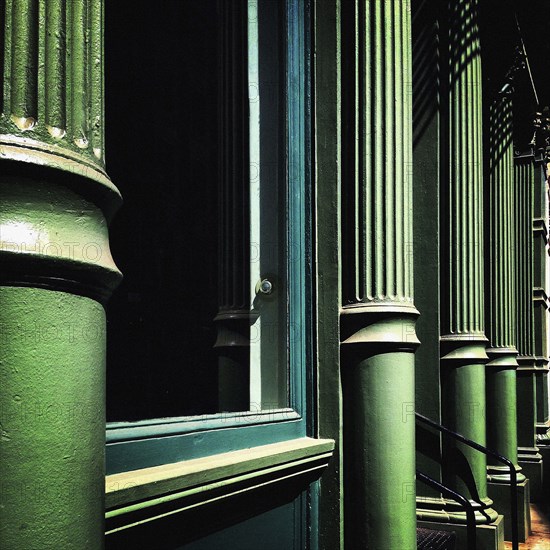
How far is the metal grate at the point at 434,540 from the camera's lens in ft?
14.4

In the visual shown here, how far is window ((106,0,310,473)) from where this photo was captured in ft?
9.80

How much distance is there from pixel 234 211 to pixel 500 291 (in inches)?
187

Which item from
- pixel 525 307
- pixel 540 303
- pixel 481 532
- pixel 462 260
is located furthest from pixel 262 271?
pixel 540 303

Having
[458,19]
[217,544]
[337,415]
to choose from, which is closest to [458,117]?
[458,19]

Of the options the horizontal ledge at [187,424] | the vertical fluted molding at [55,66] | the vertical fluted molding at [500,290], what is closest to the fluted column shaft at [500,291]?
the vertical fluted molding at [500,290]

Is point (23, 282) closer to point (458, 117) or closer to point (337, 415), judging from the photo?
point (337, 415)

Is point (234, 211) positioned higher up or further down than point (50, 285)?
higher up

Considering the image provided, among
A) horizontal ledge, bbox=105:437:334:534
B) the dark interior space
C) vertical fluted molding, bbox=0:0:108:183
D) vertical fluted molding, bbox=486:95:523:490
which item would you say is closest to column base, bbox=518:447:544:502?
vertical fluted molding, bbox=486:95:523:490

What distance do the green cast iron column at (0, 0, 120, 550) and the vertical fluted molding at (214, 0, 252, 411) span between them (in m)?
1.97

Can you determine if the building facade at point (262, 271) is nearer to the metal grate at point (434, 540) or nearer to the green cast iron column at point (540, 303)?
the metal grate at point (434, 540)

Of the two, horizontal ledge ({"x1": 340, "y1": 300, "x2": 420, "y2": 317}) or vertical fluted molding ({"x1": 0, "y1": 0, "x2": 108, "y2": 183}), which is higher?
vertical fluted molding ({"x1": 0, "y1": 0, "x2": 108, "y2": 183})

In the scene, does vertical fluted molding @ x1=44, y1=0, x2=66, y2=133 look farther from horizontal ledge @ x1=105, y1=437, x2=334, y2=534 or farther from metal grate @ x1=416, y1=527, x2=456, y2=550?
metal grate @ x1=416, y1=527, x2=456, y2=550

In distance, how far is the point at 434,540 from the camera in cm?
458

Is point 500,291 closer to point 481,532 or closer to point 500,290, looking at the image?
point 500,290
